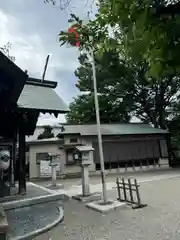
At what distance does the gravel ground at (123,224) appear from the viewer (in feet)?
14.9

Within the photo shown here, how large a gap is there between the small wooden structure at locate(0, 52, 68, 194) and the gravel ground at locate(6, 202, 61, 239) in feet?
4.58

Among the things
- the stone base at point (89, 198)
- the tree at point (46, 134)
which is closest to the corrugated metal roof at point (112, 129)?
the tree at point (46, 134)

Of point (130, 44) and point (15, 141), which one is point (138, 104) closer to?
point (15, 141)

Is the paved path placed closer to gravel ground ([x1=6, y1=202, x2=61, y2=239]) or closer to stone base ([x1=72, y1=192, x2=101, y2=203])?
stone base ([x1=72, y1=192, x2=101, y2=203])

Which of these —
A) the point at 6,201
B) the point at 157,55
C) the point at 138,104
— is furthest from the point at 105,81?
the point at 157,55

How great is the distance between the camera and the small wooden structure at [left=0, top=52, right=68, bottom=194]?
4.84 metres

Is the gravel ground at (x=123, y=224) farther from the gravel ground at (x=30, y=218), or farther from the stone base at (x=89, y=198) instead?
the stone base at (x=89, y=198)

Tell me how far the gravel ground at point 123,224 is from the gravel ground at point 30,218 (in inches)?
14.0

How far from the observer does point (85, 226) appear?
17.2 feet

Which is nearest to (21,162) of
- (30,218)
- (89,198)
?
(30,218)

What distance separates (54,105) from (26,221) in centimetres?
312

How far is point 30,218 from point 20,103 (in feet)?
9.82

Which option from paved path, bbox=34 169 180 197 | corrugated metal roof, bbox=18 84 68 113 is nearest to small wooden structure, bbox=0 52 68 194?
corrugated metal roof, bbox=18 84 68 113

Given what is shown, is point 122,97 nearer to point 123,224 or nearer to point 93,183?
point 93,183
